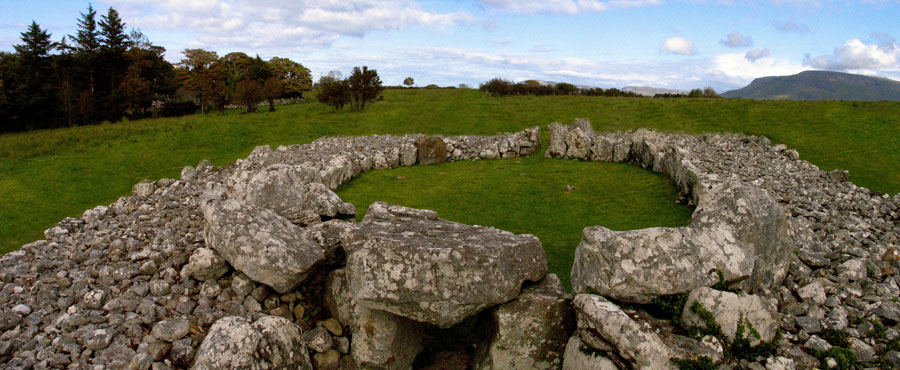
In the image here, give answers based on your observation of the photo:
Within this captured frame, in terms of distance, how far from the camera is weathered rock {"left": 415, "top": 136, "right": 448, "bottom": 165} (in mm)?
16297

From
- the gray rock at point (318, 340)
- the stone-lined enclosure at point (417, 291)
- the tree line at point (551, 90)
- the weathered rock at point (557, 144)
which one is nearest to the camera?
the stone-lined enclosure at point (417, 291)

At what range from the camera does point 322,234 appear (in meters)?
7.64

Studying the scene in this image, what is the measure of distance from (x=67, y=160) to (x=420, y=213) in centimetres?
1612

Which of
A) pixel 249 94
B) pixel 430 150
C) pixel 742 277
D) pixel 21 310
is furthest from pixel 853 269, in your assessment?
pixel 249 94

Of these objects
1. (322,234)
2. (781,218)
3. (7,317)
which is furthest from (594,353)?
(7,317)

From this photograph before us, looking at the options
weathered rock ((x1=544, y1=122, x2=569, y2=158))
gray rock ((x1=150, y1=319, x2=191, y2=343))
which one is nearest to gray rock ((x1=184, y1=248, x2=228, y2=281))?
gray rock ((x1=150, y1=319, x2=191, y2=343))

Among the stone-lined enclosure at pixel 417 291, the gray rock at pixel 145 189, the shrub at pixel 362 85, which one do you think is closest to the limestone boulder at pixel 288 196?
the stone-lined enclosure at pixel 417 291

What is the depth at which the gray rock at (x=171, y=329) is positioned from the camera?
5.85 meters

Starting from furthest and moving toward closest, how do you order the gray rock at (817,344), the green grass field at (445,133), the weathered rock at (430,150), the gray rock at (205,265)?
the weathered rock at (430,150), the green grass field at (445,133), the gray rock at (205,265), the gray rock at (817,344)

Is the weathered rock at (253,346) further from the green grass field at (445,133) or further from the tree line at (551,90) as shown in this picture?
the tree line at (551,90)

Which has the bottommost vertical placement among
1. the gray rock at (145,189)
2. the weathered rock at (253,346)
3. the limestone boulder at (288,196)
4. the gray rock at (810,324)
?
the weathered rock at (253,346)

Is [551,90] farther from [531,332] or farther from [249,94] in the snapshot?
[531,332]

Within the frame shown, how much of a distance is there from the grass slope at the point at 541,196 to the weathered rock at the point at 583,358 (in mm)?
1755

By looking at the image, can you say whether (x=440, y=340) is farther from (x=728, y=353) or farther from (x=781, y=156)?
(x=781, y=156)
